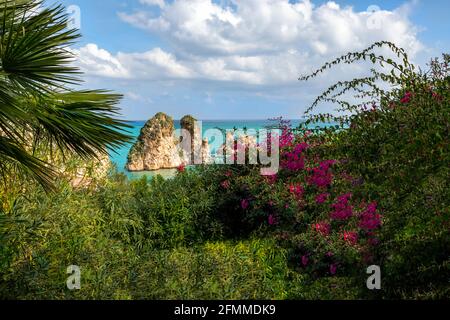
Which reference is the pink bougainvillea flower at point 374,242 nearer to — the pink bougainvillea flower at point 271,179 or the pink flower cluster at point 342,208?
the pink flower cluster at point 342,208

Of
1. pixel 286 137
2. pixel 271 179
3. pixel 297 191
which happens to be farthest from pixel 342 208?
pixel 286 137

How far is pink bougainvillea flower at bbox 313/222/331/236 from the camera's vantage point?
6898 mm

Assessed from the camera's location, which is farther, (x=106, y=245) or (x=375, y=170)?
(x=375, y=170)

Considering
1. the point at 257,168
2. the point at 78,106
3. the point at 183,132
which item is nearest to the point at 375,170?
the point at 257,168

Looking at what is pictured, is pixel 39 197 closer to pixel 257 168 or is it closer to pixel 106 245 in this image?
pixel 106 245

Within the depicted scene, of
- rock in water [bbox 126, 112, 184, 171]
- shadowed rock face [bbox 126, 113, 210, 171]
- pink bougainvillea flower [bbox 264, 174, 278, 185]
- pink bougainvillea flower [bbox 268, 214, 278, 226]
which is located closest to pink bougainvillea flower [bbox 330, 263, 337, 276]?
pink bougainvillea flower [bbox 268, 214, 278, 226]

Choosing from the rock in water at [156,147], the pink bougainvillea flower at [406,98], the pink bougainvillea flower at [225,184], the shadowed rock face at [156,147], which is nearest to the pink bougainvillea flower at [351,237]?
the pink bougainvillea flower at [406,98]

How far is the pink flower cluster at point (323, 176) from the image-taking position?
7773mm

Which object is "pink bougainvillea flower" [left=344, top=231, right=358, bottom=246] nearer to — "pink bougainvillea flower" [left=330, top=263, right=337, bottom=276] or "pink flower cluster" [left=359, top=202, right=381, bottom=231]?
"pink flower cluster" [left=359, top=202, right=381, bottom=231]

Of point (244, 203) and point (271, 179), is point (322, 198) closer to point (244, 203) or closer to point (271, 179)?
point (271, 179)

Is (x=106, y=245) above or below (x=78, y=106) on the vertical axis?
below

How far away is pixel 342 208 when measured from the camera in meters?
7.02

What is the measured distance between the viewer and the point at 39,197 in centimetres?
638
